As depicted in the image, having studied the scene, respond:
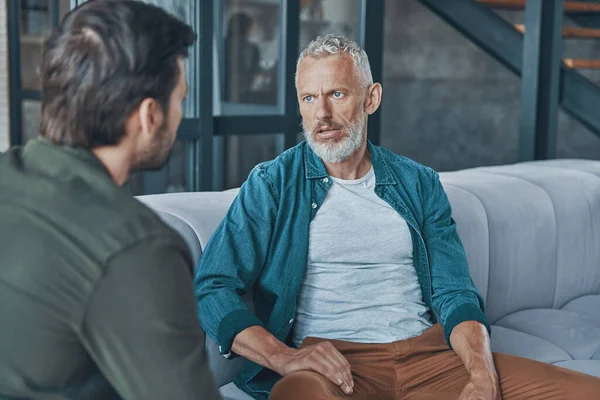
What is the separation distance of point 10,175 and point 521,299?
7.20ft

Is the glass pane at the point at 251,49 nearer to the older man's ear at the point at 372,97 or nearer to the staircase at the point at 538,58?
the staircase at the point at 538,58

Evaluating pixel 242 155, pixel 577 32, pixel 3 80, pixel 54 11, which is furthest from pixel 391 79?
pixel 3 80

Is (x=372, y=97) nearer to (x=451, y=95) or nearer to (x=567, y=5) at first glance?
(x=567, y=5)

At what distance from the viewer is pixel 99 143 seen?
946 mm

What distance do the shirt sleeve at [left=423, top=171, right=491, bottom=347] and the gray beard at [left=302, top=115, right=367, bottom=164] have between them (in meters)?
0.26

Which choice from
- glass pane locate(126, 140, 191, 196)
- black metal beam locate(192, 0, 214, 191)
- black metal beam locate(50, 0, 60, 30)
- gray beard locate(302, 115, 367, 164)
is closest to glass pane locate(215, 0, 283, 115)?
glass pane locate(126, 140, 191, 196)

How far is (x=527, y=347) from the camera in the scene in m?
2.38

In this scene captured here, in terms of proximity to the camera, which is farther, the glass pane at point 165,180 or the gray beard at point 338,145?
the glass pane at point 165,180

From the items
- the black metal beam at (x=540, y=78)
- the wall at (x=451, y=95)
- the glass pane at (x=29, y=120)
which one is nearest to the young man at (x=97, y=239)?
the black metal beam at (x=540, y=78)

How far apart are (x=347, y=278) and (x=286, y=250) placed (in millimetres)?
167

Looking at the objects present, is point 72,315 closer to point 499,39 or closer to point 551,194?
point 551,194

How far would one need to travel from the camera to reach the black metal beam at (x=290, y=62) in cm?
347

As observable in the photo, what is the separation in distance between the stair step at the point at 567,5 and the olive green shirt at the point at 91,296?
3.70m

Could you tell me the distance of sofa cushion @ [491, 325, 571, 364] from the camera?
2332 mm
